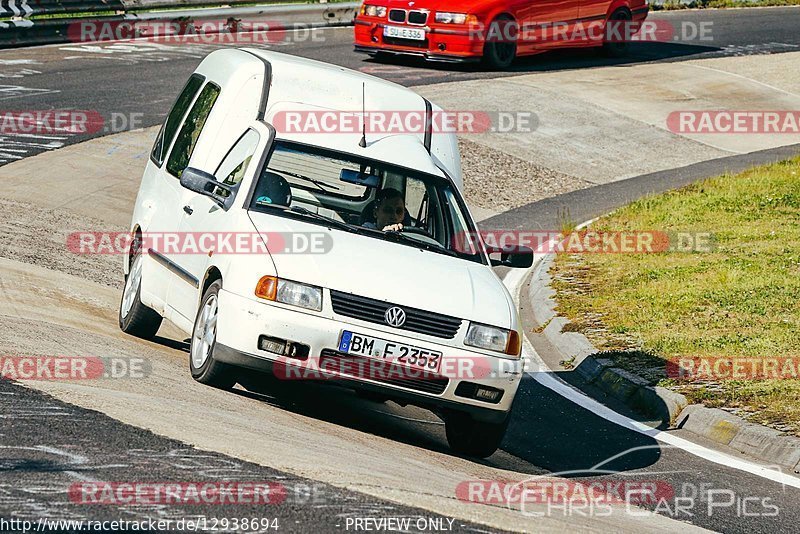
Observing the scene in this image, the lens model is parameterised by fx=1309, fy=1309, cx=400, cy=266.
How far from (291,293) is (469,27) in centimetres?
1611

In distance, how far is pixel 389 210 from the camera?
9.08m

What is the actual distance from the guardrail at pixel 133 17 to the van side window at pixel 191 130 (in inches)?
528

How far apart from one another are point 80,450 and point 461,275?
294cm

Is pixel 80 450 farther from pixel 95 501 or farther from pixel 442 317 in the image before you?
pixel 442 317

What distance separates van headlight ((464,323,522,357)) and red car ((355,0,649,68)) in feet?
50.9

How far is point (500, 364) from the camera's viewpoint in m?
7.97

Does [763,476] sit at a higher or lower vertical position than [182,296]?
lower

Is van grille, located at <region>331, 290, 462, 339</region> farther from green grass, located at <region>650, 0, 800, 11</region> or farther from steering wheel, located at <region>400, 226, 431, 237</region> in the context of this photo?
green grass, located at <region>650, 0, 800, 11</region>

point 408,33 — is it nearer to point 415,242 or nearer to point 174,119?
point 174,119

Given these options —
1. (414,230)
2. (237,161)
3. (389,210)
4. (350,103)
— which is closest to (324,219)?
(389,210)

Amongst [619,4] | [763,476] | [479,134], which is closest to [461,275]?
[763,476]

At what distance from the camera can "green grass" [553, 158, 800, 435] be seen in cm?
1055

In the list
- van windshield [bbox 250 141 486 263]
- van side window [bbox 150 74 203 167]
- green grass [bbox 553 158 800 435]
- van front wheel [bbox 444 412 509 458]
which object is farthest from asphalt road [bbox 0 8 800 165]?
van front wheel [bbox 444 412 509 458]

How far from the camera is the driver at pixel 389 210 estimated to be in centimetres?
898
